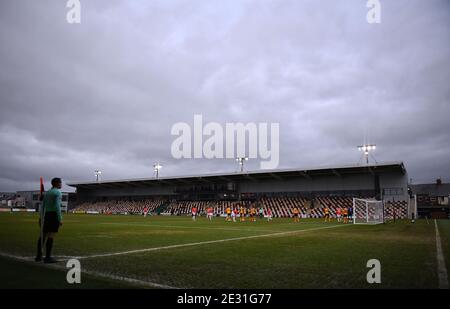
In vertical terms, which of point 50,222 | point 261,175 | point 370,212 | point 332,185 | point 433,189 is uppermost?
point 261,175

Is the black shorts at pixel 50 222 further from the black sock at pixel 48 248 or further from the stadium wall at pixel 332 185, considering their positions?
the stadium wall at pixel 332 185

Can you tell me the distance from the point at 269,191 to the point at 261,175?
14.4ft

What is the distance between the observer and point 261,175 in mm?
64500

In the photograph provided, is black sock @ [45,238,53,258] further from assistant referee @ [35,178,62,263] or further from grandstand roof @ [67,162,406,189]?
grandstand roof @ [67,162,406,189]

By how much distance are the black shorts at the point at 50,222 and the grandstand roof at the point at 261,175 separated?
52.3 metres

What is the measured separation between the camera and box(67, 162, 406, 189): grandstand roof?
178 feet

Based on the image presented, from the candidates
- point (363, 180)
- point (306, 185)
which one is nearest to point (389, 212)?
point (363, 180)

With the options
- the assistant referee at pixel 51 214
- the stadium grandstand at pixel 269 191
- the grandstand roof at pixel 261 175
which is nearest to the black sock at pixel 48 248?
the assistant referee at pixel 51 214

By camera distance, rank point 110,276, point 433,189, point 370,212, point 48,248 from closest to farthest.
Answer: point 110,276 → point 48,248 → point 370,212 → point 433,189

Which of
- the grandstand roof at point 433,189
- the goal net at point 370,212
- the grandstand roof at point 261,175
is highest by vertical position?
the grandstand roof at point 261,175

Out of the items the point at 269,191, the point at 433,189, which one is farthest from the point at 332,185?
the point at 433,189

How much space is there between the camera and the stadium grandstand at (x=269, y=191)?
54.7 metres

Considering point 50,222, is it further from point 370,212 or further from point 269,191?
point 269,191

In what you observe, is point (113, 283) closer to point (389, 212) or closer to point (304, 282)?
point (304, 282)
